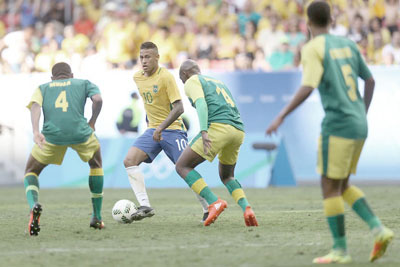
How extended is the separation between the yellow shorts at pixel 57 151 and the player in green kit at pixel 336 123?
10.7ft

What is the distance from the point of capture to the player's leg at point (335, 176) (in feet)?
21.0

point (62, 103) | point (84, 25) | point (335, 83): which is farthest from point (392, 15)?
point (335, 83)

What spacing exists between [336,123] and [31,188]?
12.8 feet

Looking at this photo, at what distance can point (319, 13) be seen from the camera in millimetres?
6523

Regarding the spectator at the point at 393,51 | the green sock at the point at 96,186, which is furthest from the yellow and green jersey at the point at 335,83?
the spectator at the point at 393,51

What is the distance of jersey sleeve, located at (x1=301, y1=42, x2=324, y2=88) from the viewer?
6.30 metres

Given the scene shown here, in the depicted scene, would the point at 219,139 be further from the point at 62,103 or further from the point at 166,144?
the point at 62,103

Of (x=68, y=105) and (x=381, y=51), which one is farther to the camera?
(x=381, y=51)

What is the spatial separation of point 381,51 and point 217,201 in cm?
1086

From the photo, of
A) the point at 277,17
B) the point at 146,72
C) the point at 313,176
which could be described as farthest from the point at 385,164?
the point at 146,72

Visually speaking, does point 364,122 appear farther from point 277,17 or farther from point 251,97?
point 277,17

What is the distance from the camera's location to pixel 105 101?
18.9 metres

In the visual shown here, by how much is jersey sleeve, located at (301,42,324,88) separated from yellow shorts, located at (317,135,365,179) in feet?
1.58

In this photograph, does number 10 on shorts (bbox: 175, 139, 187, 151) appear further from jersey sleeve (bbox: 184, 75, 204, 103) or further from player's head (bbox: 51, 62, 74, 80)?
player's head (bbox: 51, 62, 74, 80)
